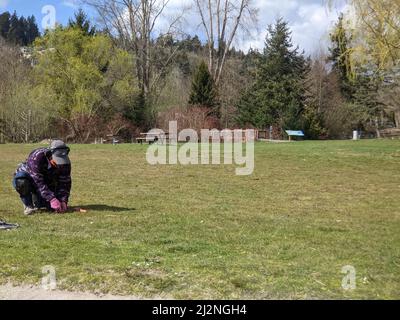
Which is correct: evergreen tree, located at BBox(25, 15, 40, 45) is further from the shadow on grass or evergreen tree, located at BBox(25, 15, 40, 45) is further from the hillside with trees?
the shadow on grass

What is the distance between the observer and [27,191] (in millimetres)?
9016

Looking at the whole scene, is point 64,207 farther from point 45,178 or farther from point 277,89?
point 277,89

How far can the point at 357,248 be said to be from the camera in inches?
263

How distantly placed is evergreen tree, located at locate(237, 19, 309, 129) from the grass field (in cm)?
3616

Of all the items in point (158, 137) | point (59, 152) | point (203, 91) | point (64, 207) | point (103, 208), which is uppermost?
point (203, 91)

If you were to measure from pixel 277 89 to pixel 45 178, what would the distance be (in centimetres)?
4473

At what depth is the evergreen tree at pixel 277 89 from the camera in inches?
1984

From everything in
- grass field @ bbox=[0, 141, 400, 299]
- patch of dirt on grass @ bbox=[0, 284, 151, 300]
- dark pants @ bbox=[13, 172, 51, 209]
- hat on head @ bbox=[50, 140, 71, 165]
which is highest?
hat on head @ bbox=[50, 140, 71, 165]

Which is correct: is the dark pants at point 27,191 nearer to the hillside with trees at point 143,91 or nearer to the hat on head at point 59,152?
the hat on head at point 59,152

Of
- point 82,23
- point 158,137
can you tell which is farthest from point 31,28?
point 158,137

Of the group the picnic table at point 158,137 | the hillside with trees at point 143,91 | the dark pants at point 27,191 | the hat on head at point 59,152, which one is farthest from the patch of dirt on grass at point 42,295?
the hillside with trees at point 143,91

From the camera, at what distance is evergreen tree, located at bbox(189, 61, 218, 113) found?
47.2m

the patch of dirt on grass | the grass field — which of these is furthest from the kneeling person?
the patch of dirt on grass
